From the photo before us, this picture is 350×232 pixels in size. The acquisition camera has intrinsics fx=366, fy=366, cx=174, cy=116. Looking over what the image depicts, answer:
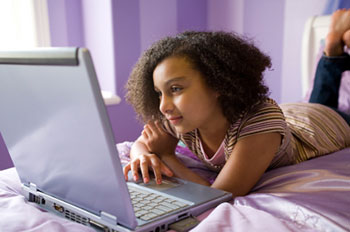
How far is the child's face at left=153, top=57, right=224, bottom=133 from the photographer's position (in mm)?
907

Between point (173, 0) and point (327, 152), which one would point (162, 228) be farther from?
point (173, 0)

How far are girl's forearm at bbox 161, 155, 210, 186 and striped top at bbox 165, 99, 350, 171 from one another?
0.10 metres

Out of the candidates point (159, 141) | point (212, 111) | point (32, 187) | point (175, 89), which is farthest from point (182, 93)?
point (32, 187)

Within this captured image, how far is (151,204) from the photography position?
694 mm

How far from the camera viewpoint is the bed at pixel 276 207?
0.61 m

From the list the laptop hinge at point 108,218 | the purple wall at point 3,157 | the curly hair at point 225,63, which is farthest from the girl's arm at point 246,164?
the purple wall at point 3,157

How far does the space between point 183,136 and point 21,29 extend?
1367mm

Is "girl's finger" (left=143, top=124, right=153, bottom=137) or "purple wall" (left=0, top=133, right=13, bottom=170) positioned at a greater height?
"girl's finger" (left=143, top=124, right=153, bottom=137)

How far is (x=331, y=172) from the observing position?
902mm

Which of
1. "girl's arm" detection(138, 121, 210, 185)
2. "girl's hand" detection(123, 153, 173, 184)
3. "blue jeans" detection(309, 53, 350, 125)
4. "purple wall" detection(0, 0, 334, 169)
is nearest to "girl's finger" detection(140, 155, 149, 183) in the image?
"girl's hand" detection(123, 153, 173, 184)

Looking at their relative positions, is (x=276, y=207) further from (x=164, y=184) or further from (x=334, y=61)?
(x=334, y=61)

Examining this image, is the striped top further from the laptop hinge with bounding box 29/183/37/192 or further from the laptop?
the laptop hinge with bounding box 29/183/37/192

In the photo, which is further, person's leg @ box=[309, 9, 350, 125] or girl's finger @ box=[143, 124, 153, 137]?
person's leg @ box=[309, 9, 350, 125]

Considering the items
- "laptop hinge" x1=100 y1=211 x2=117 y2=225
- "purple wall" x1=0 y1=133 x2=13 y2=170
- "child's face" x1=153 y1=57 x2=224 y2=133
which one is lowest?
"purple wall" x1=0 y1=133 x2=13 y2=170
